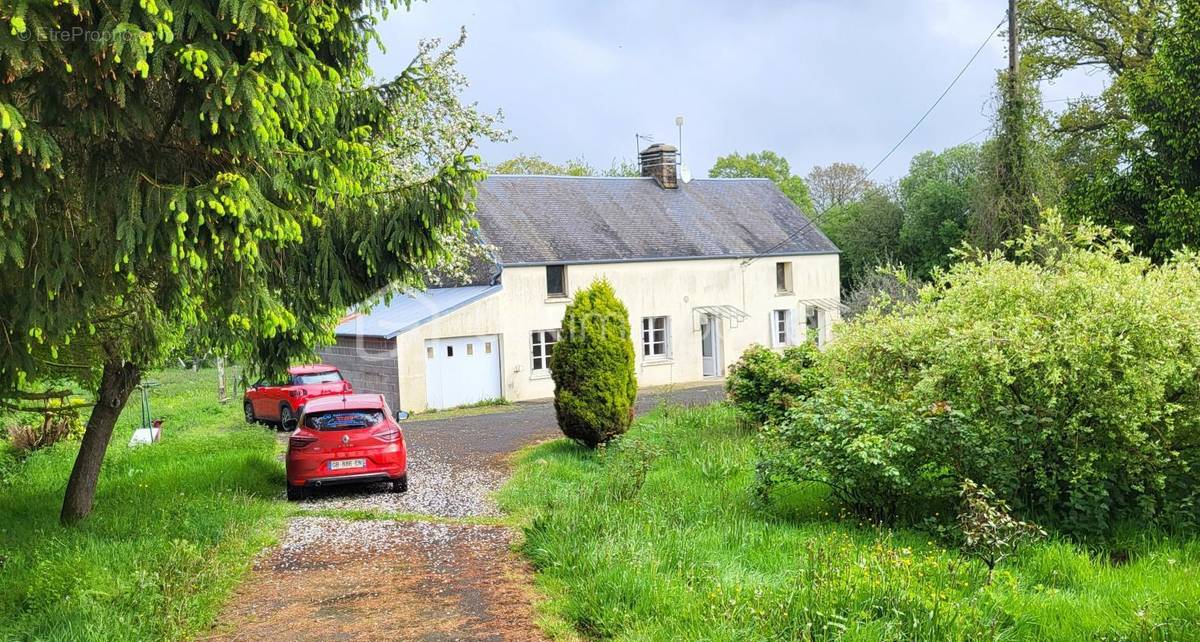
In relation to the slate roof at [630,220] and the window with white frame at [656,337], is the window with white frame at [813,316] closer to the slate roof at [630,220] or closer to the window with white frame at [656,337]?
the slate roof at [630,220]

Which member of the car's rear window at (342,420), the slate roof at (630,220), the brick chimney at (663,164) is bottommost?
the car's rear window at (342,420)

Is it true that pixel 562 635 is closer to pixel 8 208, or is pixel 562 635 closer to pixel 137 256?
pixel 137 256

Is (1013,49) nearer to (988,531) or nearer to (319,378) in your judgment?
(988,531)

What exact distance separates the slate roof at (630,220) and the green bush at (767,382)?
1293 cm

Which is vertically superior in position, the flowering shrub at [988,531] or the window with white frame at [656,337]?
the window with white frame at [656,337]

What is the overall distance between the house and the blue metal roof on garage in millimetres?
69

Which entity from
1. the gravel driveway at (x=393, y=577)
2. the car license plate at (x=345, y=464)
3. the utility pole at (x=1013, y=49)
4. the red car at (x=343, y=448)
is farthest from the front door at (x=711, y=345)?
the car license plate at (x=345, y=464)

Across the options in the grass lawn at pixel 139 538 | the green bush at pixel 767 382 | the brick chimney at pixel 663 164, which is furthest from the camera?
the brick chimney at pixel 663 164

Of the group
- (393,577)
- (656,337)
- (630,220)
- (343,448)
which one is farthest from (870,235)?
(393,577)

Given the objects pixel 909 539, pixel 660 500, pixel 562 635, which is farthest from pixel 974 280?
pixel 562 635

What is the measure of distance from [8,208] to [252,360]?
16.1ft

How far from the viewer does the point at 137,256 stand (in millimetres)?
5648

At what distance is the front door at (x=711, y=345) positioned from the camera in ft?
104

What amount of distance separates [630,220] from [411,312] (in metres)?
8.90
